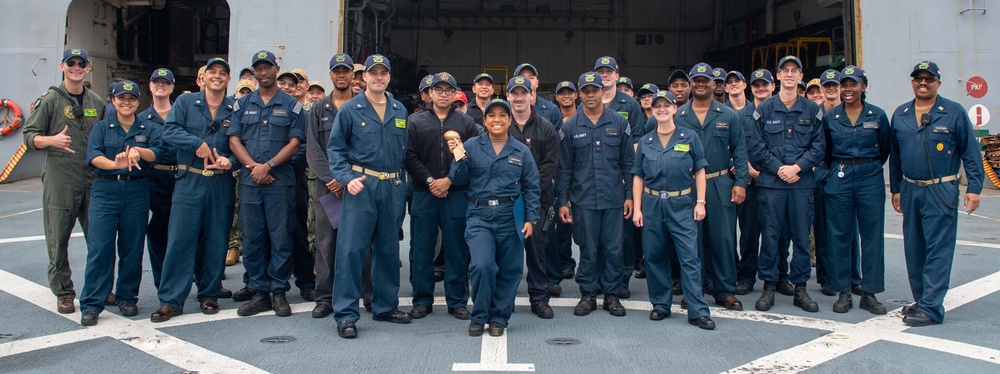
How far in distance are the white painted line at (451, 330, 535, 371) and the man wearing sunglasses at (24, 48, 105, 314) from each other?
347 centimetres

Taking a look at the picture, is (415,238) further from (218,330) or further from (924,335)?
(924,335)

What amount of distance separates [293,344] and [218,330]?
0.75 m

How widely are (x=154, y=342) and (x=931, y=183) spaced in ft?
19.5

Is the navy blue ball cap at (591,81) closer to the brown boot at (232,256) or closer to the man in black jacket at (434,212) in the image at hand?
the man in black jacket at (434,212)

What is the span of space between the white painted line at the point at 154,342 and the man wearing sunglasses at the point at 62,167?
38cm

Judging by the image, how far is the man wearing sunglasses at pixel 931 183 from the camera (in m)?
5.68

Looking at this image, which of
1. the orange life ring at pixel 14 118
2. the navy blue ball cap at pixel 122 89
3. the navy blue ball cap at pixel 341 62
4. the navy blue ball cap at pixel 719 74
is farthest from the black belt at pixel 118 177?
the orange life ring at pixel 14 118

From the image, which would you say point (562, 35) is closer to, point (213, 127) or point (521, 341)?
point (213, 127)

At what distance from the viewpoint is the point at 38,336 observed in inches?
207

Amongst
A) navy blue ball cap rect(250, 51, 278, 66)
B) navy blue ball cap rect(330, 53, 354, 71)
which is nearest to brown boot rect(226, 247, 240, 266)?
navy blue ball cap rect(250, 51, 278, 66)

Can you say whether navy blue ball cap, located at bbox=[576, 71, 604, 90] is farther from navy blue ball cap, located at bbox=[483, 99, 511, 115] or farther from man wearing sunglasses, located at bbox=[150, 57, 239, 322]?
man wearing sunglasses, located at bbox=[150, 57, 239, 322]

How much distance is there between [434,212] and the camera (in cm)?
596

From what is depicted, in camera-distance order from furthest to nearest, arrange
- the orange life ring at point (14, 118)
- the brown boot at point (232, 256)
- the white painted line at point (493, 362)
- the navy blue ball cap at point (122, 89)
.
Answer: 1. the orange life ring at point (14, 118)
2. the brown boot at point (232, 256)
3. the navy blue ball cap at point (122, 89)
4. the white painted line at point (493, 362)

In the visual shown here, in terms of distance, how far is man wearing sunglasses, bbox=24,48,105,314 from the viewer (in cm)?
589
